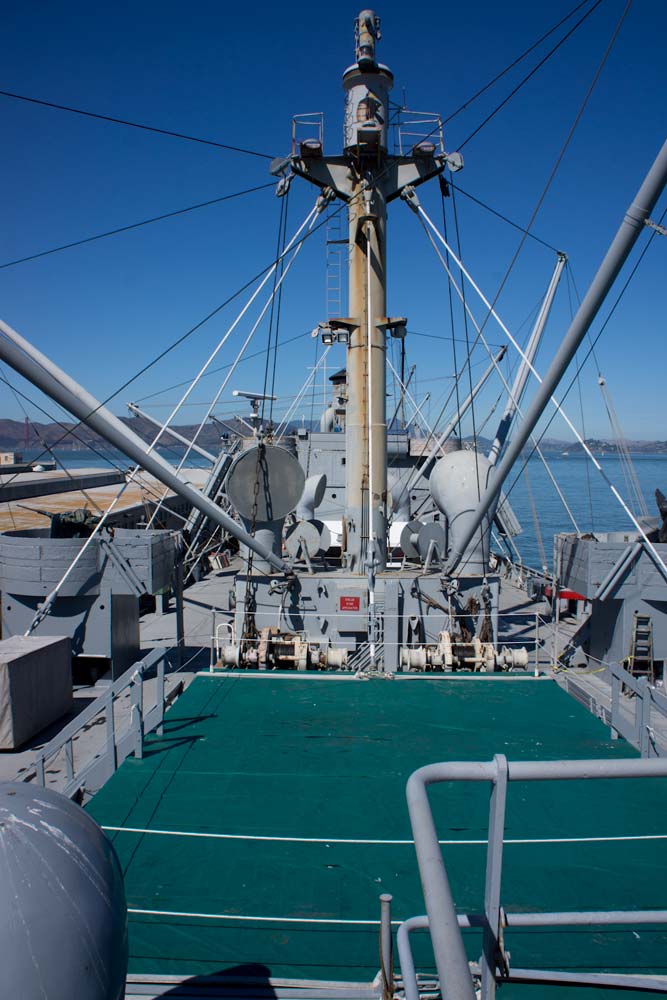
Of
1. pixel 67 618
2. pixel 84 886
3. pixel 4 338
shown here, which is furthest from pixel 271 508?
pixel 84 886

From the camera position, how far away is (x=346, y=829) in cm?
601

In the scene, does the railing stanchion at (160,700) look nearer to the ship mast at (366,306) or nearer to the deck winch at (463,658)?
the deck winch at (463,658)

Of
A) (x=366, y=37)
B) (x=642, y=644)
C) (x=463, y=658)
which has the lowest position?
(x=642, y=644)

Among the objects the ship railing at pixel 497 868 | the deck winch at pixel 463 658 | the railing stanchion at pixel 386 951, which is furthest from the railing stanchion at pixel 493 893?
the deck winch at pixel 463 658

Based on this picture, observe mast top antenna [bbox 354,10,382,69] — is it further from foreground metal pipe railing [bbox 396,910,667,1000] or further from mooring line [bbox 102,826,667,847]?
foreground metal pipe railing [bbox 396,910,667,1000]

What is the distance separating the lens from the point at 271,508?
42.3 feet

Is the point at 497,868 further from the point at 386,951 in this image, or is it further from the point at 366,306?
the point at 366,306

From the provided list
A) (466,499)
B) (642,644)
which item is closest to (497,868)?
(466,499)

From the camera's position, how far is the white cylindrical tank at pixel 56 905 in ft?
7.41

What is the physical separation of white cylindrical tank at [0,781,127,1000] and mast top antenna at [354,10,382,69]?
1462 cm

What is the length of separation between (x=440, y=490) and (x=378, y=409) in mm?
2066

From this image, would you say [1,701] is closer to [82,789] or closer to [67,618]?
[67,618]

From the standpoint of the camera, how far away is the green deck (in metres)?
4.51

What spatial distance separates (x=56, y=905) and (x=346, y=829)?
411 centimetres
